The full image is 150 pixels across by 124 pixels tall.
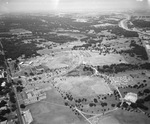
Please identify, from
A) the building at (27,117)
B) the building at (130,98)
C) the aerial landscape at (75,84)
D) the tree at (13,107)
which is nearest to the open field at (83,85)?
the aerial landscape at (75,84)

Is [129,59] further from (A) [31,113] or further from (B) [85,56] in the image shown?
(A) [31,113]

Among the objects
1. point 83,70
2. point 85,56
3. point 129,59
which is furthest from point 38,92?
point 129,59

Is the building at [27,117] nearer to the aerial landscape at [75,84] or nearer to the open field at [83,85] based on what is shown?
the aerial landscape at [75,84]

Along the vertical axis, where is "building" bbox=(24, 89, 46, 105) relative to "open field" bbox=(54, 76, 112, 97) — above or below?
above

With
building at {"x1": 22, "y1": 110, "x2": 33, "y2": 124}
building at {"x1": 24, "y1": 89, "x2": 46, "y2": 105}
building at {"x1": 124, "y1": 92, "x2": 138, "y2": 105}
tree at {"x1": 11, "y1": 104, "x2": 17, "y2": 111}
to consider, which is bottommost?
building at {"x1": 124, "y1": 92, "x2": 138, "y2": 105}

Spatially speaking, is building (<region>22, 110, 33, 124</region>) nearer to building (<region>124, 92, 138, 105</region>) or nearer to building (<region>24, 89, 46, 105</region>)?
building (<region>24, 89, 46, 105</region>)

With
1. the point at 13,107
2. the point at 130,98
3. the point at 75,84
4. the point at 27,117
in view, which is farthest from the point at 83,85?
the point at 13,107

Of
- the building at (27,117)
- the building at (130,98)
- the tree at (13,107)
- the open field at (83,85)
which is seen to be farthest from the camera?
the open field at (83,85)

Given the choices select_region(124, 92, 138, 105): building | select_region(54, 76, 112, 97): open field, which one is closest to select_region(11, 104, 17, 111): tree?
select_region(54, 76, 112, 97): open field
